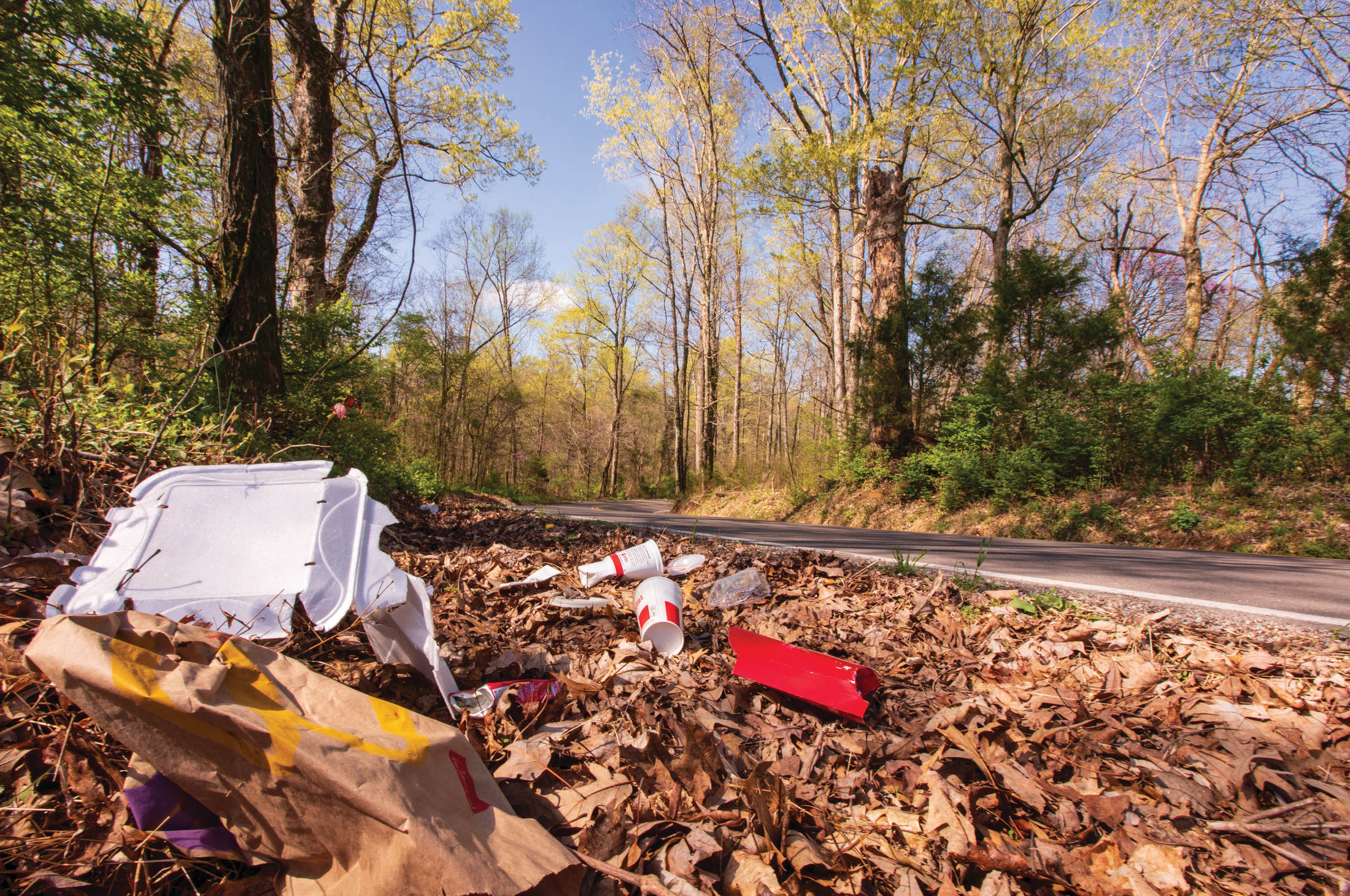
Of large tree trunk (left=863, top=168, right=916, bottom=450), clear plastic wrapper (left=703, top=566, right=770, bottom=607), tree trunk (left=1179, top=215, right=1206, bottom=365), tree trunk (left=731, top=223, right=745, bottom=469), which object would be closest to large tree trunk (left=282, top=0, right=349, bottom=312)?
clear plastic wrapper (left=703, top=566, right=770, bottom=607)

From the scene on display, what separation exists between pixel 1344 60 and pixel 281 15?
1804cm

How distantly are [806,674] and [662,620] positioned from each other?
28.7 inches

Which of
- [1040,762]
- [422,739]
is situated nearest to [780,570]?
[1040,762]

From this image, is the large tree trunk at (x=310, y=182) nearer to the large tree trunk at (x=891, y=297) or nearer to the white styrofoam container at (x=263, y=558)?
the white styrofoam container at (x=263, y=558)

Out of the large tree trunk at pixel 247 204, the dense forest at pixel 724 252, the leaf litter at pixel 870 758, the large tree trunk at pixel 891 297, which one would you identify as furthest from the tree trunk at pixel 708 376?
the leaf litter at pixel 870 758

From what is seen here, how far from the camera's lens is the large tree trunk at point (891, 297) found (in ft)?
33.5

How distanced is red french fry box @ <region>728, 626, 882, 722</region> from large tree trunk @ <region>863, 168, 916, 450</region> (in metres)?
9.02

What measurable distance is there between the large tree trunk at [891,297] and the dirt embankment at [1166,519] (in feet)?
4.44

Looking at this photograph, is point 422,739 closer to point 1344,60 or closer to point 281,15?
point 281,15

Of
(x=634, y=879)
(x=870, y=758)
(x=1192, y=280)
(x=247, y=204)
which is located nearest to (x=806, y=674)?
(x=870, y=758)

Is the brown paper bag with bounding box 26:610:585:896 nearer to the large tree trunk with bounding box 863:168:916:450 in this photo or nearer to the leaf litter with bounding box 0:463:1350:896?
the leaf litter with bounding box 0:463:1350:896

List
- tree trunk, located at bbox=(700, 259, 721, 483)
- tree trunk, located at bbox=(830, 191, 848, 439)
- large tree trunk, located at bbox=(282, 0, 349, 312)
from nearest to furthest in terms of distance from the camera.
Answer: large tree trunk, located at bbox=(282, 0, 349, 312) → tree trunk, located at bbox=(830, 191, 848, 439) → tree trunk, located at bbox=(700, 259, 721, 483)

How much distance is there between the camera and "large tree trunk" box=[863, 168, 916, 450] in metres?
10.2

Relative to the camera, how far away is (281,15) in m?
5.15
